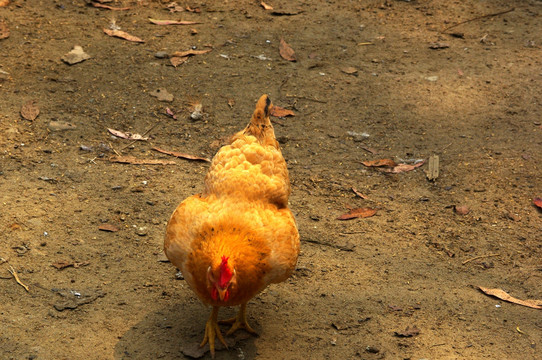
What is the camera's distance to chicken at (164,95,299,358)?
3682 mm

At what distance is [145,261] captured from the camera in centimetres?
486

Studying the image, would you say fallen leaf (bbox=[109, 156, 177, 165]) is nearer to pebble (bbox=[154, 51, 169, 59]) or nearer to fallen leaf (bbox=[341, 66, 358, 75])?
pebble (bbox=[154, 51, 169, 59])

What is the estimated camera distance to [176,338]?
4.23 m

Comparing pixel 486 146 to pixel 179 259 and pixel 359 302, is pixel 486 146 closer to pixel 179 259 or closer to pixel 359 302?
pixel 359 302

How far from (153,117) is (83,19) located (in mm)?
2155

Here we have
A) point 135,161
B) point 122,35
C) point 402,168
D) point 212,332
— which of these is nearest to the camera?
point 212,332

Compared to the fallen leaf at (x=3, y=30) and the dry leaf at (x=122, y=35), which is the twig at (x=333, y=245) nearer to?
the dry leaf at (x=122, y=35)

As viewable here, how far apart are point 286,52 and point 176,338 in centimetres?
471

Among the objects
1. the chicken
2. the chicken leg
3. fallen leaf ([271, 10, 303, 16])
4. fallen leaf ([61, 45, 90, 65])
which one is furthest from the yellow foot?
fallen leaf ([271, 10, 303, 16])

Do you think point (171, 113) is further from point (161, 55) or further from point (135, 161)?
point (161, 55)

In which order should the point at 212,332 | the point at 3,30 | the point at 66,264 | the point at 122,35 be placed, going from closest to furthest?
1. the point at 212,332
2. the point at 66,264
3. the point at 3,30
4. the point at 122,35

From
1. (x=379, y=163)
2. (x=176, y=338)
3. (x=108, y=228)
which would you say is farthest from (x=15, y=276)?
(x=379, y=163)

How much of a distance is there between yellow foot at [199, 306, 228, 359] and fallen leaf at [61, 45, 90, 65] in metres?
4.16

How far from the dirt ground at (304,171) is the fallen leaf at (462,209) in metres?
0.05
